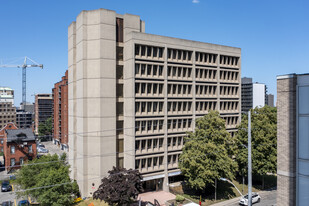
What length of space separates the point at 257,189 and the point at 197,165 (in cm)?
1557

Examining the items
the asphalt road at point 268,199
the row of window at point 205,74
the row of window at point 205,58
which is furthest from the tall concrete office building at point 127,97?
the asphalt road at point 268,199

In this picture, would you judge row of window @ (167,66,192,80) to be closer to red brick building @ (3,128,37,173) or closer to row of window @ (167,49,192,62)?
row of window @ (167,49,192,62)

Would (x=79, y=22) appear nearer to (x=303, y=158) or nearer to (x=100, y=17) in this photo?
(x=100, y=17)

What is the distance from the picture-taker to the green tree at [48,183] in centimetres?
3188

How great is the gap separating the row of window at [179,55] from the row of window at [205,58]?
172cm

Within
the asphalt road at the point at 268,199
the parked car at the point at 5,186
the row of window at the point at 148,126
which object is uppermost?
the row of window at the point at 148,126

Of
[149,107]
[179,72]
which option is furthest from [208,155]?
[179,72]

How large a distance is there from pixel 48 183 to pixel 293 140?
30.2 meters

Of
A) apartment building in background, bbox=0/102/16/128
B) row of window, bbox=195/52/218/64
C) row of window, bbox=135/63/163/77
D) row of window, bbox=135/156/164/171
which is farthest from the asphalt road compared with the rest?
apartment building in background, bbox=0/102/16/128

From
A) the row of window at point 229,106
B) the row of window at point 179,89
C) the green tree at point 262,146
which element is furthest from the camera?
the row of window at point 229,106

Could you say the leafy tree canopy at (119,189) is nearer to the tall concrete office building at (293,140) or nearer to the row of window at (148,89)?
the row of window at (148,89)

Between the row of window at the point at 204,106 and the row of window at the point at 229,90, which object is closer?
the row of window at the point at 204,106

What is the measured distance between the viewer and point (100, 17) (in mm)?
40344

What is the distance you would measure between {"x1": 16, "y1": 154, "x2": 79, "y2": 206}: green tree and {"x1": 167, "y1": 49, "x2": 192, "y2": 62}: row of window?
2597 centimetres
